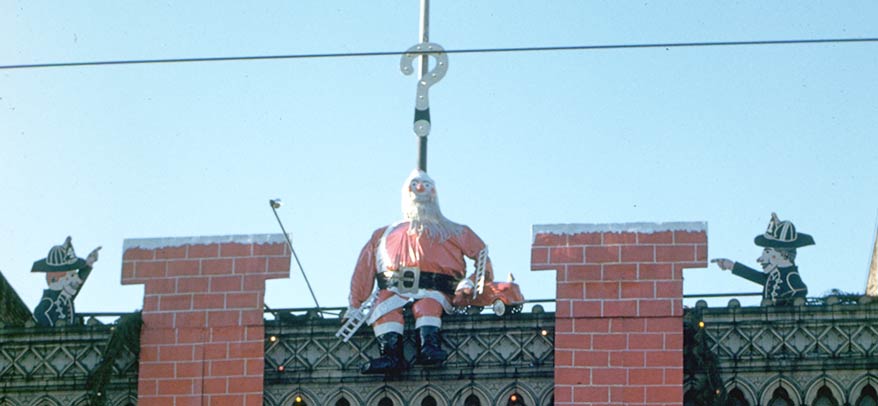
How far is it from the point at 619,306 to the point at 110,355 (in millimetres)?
6550

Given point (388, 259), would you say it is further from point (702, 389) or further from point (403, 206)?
point (702, 389)

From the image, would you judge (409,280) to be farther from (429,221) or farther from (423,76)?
(423,76)

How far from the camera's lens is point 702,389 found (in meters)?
32.3

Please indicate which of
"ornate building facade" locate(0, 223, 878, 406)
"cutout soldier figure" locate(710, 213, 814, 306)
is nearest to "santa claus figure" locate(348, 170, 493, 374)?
"ornate building facade" locate(0, 223, 878, 406)

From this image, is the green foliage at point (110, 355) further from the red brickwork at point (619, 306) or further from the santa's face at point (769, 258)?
the santa's face at point (769, 258)

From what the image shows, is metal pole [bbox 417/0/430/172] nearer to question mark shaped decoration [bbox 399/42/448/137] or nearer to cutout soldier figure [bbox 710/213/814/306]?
A: question mark shaped decoration [bbox 399/42/448/137]

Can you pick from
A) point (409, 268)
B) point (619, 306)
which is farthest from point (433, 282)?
point (619, 306)

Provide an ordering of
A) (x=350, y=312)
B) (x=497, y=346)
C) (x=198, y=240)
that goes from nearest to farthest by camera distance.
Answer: (x=497, y=346), (x=350, y=312), (x=198, y=240)

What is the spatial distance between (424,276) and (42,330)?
510cm

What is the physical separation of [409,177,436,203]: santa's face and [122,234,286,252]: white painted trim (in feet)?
5.87

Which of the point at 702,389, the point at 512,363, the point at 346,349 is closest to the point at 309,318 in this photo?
the point at 346,349

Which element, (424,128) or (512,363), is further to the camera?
(424,128)

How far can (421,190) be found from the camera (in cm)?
3397

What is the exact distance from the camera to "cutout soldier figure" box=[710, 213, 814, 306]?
109 feet
